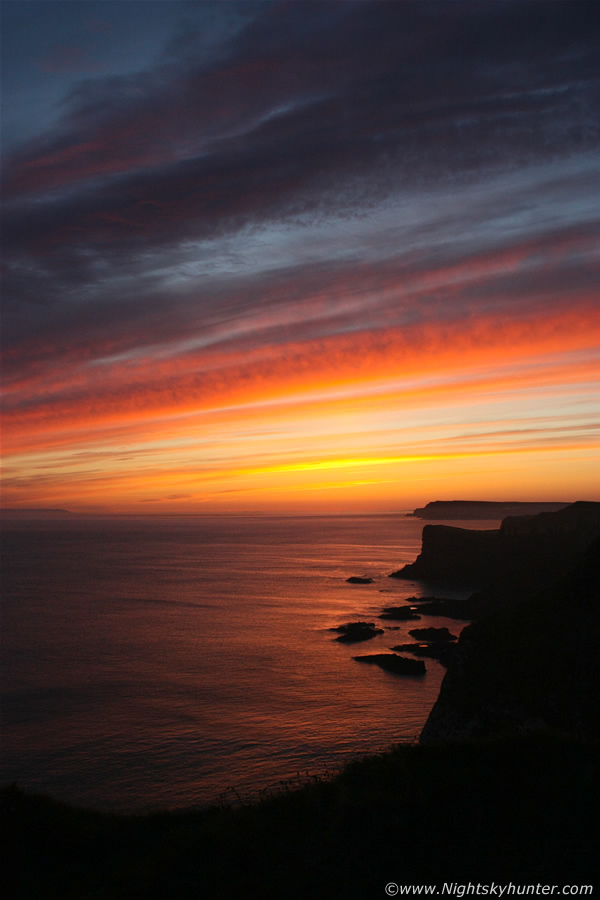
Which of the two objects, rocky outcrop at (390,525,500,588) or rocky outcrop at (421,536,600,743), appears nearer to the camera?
rocky outcrop at (421,536,600,743)

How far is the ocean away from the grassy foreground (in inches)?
390

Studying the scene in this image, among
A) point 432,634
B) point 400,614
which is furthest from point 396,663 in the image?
point 400,614

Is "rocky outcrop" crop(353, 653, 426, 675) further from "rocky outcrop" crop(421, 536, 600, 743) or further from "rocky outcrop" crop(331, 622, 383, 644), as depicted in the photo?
"rocky outcrop" crop(421, 536, 600, 743)

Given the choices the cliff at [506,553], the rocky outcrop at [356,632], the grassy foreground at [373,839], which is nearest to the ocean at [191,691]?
the rocky outcrop at [356,632]

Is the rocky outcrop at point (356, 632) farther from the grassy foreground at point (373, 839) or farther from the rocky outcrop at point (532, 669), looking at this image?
the grassy foreground at point (373, 839)

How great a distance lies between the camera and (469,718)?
26.5 meters

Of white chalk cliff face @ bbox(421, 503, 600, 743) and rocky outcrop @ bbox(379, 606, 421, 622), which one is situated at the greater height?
white chalk cliff face @ bbox(421, 503, 600, 743)

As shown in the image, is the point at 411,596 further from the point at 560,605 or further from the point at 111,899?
the point at 111,899

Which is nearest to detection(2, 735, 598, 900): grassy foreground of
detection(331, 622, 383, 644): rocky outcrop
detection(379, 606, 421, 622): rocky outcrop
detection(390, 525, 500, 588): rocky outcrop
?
detection(331, 622, 383, 644): rocky outcrop

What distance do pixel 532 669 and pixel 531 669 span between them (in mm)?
41

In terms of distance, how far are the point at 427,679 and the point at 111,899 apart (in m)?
36.0

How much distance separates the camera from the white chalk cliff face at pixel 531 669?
24.8m

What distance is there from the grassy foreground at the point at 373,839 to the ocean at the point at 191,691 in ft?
32.5

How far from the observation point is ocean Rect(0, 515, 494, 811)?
30.7 m
